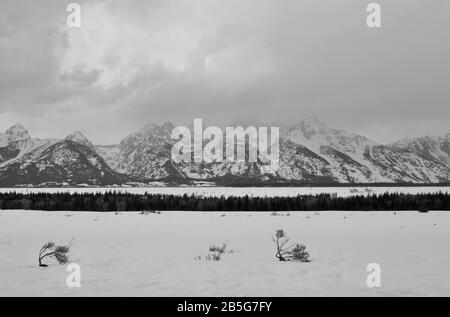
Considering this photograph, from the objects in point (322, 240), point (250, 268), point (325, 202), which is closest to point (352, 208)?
point (325, 202)

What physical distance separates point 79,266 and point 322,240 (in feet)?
44.8

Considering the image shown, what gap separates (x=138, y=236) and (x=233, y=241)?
6132 mm

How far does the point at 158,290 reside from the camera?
1055 centimetres

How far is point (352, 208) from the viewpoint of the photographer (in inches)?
2704
